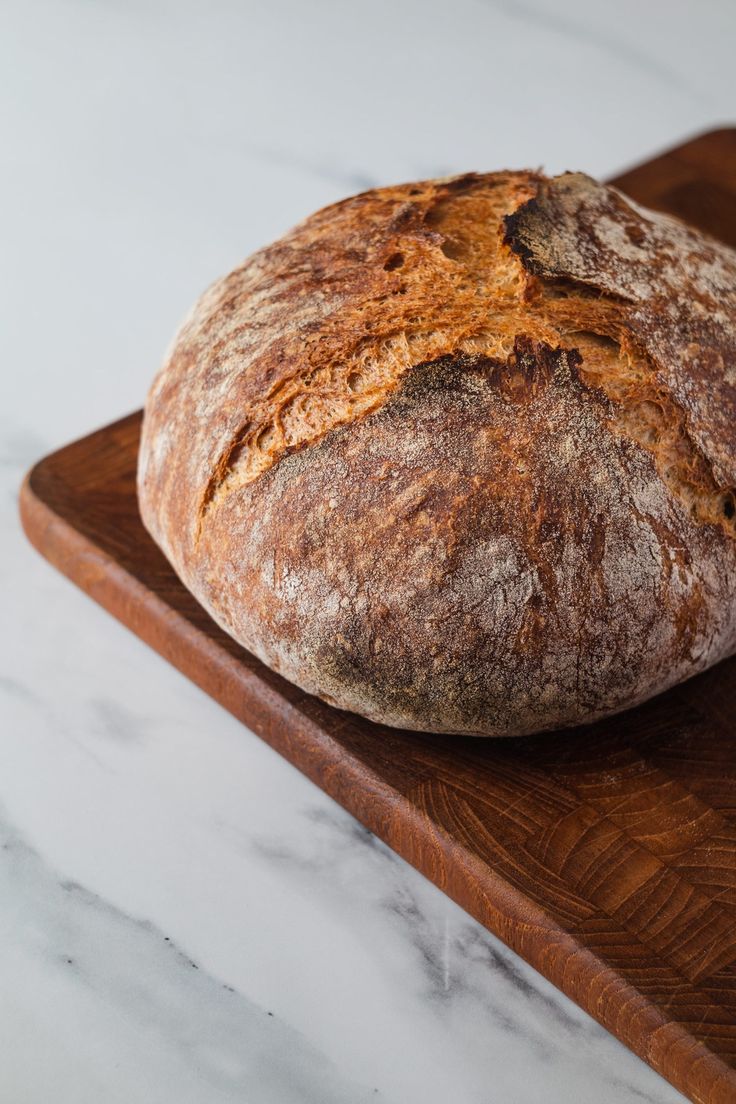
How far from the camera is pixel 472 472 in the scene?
1.59 m

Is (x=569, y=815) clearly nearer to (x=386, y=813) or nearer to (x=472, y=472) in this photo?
(x=386, y=813)

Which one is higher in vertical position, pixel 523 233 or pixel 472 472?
pixel 523 233

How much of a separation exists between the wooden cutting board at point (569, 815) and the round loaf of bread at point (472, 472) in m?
0.06

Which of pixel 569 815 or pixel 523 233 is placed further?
pixel 523 233

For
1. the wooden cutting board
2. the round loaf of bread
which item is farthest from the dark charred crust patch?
the wooden cutting board

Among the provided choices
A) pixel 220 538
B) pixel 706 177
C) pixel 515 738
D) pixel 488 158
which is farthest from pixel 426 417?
pixel 488 158

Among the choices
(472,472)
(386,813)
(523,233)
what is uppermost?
(523,233)

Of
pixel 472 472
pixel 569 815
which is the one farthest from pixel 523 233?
pixel 569 815

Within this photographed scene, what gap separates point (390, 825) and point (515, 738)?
0.19 m

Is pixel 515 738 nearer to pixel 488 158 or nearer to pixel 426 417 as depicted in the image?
pixel 426 417

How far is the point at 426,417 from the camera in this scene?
1618 millimetres

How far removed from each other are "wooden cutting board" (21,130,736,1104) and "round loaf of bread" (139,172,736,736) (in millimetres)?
57

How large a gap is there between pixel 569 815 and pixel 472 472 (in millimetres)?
392

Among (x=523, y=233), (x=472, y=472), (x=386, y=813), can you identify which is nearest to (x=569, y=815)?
(x=386, y=813)
